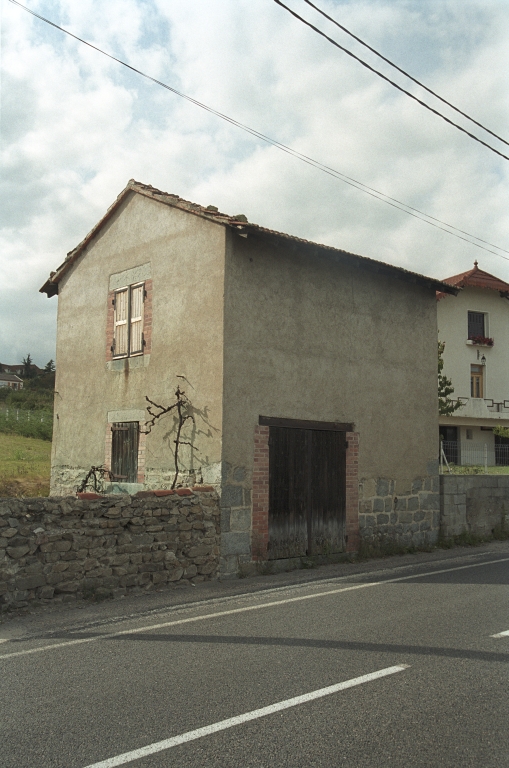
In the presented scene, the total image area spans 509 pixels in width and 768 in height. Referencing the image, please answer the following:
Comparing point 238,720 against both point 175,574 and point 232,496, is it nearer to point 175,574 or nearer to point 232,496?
point 175,574

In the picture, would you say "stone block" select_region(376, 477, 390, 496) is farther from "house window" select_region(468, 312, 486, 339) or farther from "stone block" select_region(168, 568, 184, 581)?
"house window" select_region(468, 312, 486, 339)

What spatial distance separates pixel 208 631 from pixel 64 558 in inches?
97.4

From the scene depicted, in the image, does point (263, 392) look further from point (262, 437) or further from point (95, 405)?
point (95, 405)

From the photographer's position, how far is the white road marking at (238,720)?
12.6 ft

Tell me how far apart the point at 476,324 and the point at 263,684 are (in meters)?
37.8

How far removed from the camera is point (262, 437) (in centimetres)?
1112

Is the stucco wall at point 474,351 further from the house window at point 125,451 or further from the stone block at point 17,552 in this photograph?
the stone block at point 17,552

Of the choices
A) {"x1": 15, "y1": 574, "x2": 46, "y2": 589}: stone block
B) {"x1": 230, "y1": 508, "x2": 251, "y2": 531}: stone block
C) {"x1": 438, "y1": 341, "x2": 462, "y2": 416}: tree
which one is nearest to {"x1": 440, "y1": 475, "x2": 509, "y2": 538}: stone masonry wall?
{"x1": 230, "y1": 508, "x2": 251, "y2": 531}: stone block

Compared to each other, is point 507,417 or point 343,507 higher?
point 507,417

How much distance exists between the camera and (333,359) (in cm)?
1245

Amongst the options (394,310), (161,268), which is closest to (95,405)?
(161,268)

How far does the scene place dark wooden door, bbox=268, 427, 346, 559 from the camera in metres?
11.3

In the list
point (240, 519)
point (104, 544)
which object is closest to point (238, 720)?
point (104, 544)

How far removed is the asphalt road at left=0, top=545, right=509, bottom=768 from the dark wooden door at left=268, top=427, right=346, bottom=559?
2.83m
